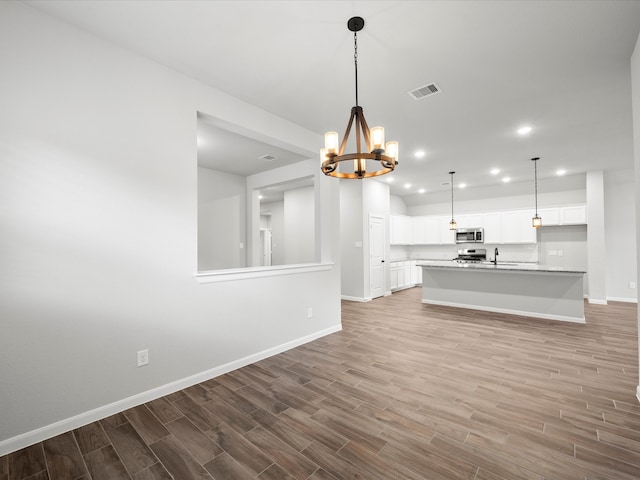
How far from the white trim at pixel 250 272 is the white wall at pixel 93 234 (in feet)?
0.25

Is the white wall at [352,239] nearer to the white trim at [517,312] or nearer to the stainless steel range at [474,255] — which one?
the white trim at [517,312]

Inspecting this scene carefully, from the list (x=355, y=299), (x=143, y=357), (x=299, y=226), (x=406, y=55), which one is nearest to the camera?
(x=143, y=357)

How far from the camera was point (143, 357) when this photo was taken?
2.57 m

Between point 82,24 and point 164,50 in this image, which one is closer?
point 82,24

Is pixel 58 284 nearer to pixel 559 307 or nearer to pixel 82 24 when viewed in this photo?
pixel 82 24

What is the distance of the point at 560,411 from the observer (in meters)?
2.39

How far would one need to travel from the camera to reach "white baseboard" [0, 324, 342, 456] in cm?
199

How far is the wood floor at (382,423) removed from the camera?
1.80m

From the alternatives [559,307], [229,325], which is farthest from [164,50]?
[559,307]

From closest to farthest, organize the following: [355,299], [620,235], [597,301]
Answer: [597,301], [620,235], [355,299]

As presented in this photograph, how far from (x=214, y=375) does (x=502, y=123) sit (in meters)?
4.94

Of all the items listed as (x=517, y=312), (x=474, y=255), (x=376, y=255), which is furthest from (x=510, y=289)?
(x=474, y=255)

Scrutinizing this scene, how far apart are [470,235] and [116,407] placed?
8870 millimetres

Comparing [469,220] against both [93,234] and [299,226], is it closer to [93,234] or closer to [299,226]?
[299,226]
